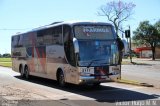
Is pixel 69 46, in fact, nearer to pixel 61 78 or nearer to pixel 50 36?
pixel 61 78

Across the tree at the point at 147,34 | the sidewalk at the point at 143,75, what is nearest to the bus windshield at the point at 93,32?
the sidewalk at the point at 143,75

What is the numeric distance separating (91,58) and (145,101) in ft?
14.3

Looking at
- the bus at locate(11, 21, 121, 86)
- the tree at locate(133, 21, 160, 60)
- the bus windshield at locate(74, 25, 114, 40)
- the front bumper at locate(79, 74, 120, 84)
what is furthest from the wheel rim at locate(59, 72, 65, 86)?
the tree at locate(133, 21, 160, 60)

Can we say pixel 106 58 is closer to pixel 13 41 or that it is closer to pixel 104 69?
pixel 104 69

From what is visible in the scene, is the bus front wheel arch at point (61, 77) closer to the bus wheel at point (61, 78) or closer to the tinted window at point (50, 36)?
the bus wheel at point (61, 78)

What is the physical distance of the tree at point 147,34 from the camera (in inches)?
3435

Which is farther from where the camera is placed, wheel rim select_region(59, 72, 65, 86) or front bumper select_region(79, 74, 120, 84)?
wheel rim select_region(59, 72, 65, 86)

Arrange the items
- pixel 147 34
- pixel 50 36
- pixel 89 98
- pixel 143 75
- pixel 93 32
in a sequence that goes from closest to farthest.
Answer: pixel 89 98 → pixel 93 32 → pixel 50 36 → pixel 143 75 → pixel 147 34

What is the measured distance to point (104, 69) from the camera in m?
17.7

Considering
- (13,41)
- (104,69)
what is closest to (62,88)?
(104,69)

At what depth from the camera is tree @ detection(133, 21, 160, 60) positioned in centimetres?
8725

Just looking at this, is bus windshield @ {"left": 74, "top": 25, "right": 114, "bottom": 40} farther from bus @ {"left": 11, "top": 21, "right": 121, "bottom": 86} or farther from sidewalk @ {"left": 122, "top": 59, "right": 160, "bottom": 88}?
sidewalk @ {"left": 122, "top": 59, "right": 160, "bottom": 88}

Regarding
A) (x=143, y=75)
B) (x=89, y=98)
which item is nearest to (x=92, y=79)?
(x=89, y=98)

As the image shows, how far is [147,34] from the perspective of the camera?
88.1 m
